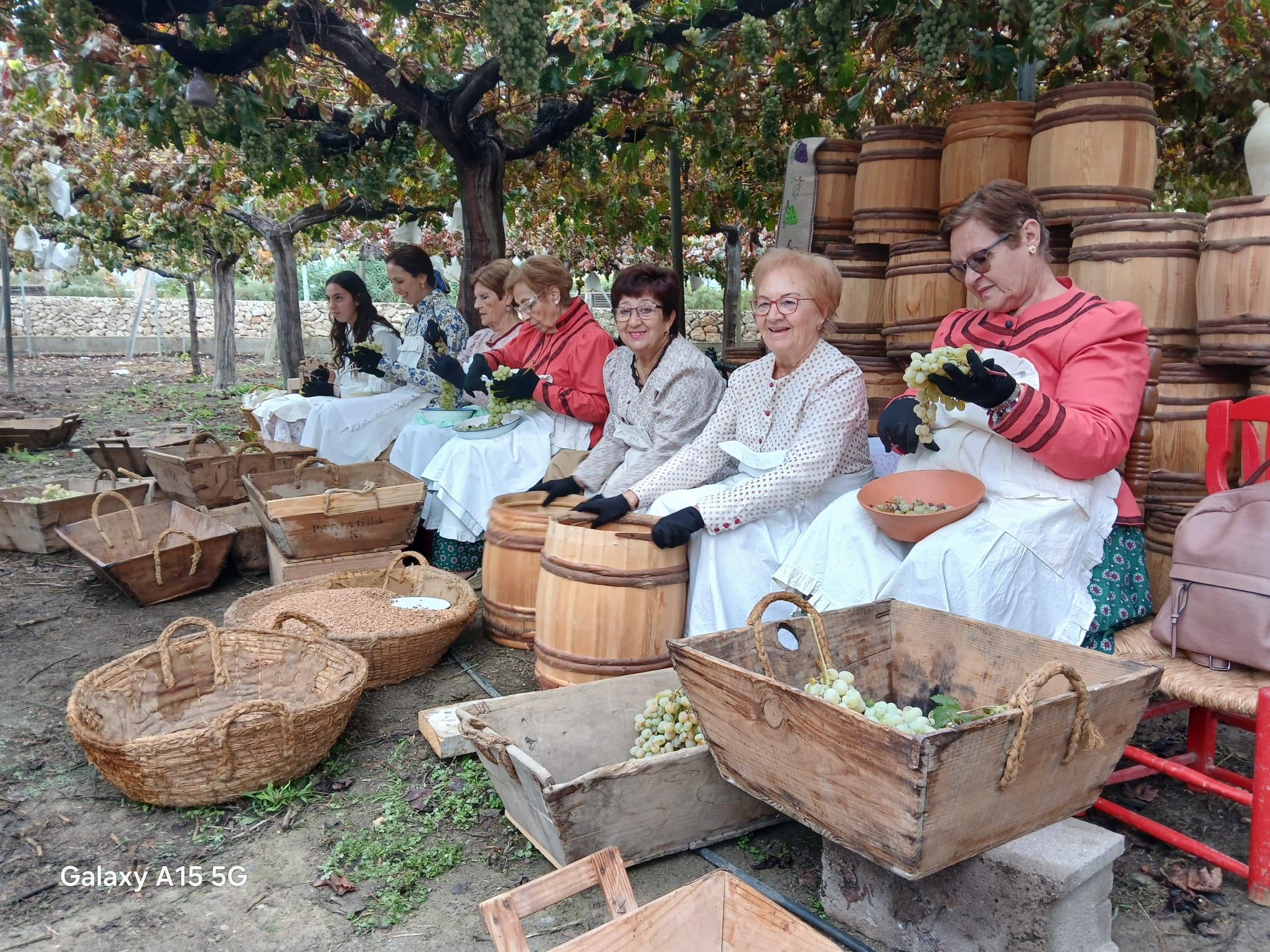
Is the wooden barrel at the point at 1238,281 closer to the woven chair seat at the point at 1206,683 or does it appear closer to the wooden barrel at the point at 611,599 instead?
the woven chair seat at the point at 1206,683

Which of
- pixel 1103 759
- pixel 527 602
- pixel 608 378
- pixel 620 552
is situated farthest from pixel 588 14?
pixel 1103 759

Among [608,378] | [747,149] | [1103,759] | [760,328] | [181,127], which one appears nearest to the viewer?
[1103,759]

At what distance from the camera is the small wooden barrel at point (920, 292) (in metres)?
3.89

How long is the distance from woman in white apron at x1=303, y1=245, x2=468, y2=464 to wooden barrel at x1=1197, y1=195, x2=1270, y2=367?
443 cm

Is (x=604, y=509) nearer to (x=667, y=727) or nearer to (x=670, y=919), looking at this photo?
(x=667, y=727)

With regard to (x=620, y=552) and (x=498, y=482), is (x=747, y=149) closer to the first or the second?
(x=498, y=482)

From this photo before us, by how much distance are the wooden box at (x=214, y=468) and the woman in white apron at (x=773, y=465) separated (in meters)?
3.10

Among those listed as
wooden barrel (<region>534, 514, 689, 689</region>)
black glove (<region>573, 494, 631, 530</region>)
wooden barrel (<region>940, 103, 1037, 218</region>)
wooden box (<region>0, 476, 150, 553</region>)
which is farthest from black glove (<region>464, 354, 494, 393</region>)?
wooden barrel (<region>940, 103, 1037, 218</region>)

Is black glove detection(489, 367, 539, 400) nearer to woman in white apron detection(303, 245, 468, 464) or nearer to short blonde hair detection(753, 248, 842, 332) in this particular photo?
woman in white apron detection(303, 245, 468, 464)

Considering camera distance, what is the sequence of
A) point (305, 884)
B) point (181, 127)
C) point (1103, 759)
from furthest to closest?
point (181, 127), point (305, 884), point (1103, 759)

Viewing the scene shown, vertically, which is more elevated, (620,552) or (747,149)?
(747,149)

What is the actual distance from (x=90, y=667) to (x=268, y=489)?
149 centimetres

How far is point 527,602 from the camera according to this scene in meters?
3.84

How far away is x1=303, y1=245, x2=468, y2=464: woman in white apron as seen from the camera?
618 centimetres
